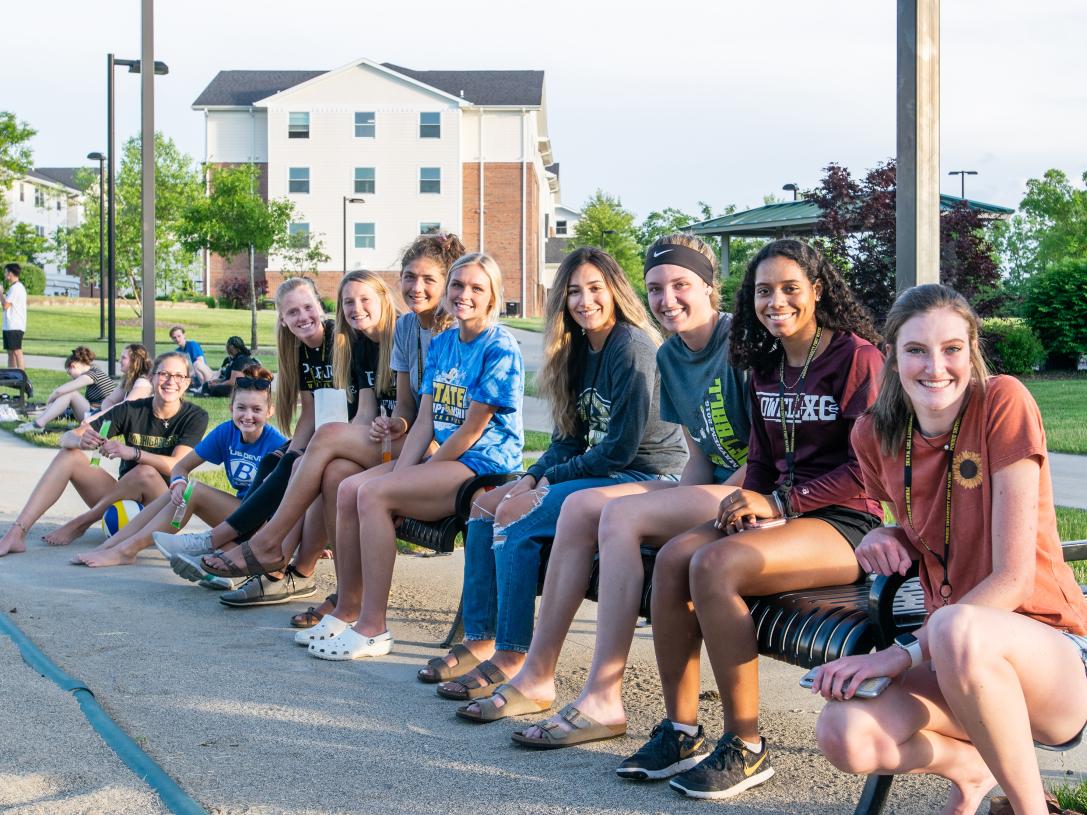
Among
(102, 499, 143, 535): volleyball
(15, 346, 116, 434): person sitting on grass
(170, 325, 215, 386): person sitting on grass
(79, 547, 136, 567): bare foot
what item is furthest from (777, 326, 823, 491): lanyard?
(170, 325, 215, 386): person sitting on grass

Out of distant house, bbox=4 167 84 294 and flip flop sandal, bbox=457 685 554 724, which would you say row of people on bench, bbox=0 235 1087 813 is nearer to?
flip flop sandal, bbox=457 685 554 724

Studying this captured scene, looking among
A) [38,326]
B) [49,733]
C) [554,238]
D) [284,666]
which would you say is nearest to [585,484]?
[284,666]

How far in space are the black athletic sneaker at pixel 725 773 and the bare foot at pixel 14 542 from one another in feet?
17.4

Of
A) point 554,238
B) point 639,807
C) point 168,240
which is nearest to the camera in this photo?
point 639,807

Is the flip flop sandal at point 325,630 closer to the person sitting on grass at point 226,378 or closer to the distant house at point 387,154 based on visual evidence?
the person sitting on grass at point 226,378

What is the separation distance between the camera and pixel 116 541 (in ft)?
24.3

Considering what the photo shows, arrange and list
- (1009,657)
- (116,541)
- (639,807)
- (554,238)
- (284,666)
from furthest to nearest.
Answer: (554,238)
(116,541)
(284,666)
(639,807)
(1009,657)

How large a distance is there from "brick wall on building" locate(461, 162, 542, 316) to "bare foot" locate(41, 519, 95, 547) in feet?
171

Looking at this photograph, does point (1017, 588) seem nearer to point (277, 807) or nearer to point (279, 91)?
point (277, 807)

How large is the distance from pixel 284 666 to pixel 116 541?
9.11 feet

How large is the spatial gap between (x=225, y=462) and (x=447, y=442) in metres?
2.18

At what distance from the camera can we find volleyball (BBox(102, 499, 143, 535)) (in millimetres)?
7625

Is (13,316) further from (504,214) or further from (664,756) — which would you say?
(504,214)

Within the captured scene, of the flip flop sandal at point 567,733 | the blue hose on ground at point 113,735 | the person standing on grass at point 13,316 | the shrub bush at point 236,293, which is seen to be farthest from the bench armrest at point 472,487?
the shrub bush at point 236,293
